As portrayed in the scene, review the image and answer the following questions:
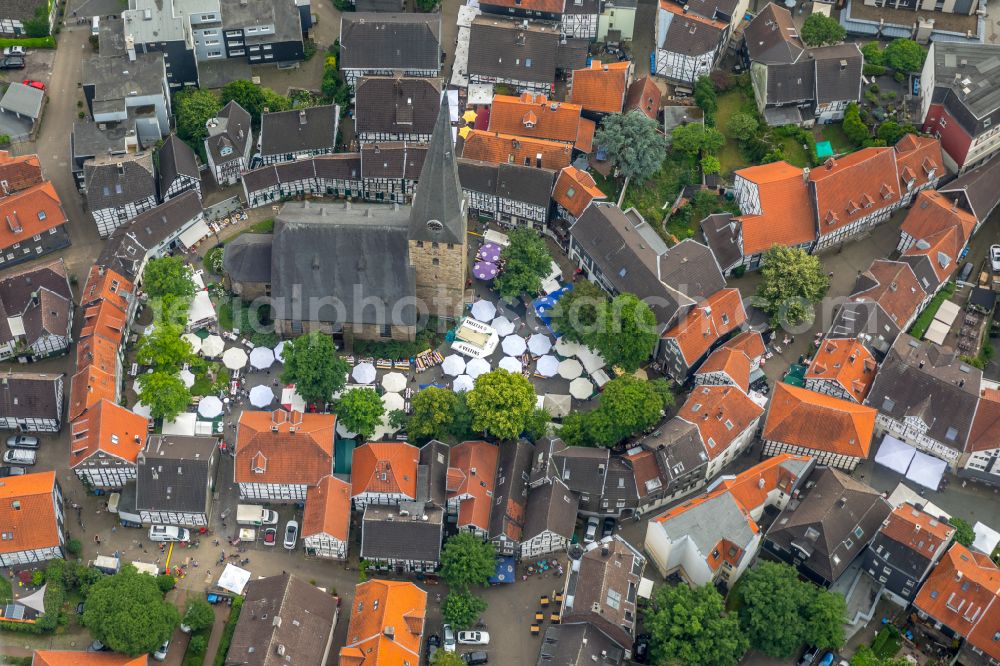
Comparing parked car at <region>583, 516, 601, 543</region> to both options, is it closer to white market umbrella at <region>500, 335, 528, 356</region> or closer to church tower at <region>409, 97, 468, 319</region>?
white market umbrella at <region>500, 335, 528, 356</region>

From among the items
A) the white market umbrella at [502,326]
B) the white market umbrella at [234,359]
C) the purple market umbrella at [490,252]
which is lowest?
the white market umbrella at [234,359]

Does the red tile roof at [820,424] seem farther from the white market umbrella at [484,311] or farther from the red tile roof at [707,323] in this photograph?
the white market umbrella at [484,311]

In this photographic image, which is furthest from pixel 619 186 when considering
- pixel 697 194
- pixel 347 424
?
pixel 347 424

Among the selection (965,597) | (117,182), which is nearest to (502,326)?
(117,182)

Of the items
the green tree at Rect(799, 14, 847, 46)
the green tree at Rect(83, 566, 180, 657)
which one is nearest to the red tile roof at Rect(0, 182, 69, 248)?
the green tree at Rect(83, 566, 180, 657)

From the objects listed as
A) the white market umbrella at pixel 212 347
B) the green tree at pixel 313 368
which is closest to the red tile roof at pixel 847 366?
the green tree at pixel 313 368

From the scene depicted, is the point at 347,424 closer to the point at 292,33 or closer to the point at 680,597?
the point at 680,597
